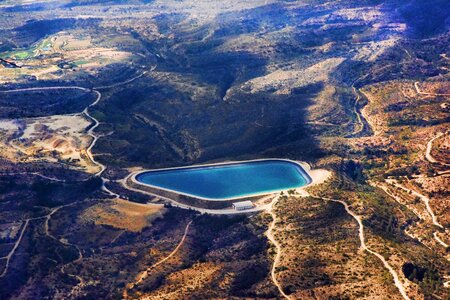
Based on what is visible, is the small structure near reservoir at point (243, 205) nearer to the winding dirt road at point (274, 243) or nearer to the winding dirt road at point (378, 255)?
the winding dirt road at point (274, 243)

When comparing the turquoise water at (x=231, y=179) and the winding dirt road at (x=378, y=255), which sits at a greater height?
the winding dirt road at (x=378, y=255)

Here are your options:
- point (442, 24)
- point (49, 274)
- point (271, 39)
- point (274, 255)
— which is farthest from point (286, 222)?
point (442, 24)

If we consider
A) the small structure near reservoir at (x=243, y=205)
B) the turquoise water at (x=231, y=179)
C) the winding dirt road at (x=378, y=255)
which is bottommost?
the turquoise water at (x=231, y=179)

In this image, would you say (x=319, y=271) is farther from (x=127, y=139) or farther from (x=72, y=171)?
(x=127, y=139)

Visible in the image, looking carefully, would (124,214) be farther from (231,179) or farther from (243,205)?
(231,179)

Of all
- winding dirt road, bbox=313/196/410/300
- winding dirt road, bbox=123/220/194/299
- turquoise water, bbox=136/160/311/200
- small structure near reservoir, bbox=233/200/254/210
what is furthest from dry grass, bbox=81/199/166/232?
winding dirt road, bbox=313/196/410/300

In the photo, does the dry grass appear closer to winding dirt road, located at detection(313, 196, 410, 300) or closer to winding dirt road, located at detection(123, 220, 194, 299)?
winding dirt road, located at detection(123, 220, 194, 299)

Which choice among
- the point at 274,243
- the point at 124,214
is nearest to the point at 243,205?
the point at 274,243

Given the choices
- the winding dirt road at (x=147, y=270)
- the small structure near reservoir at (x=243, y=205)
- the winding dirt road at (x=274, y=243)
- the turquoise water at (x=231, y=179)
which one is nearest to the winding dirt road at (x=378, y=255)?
the winding dirt road at (x=274, y=243)
